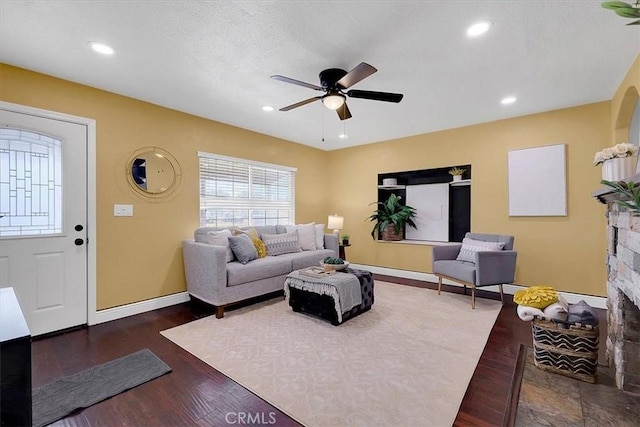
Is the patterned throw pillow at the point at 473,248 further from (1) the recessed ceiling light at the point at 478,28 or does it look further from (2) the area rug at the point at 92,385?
(2) the area rug at the point at 92,385

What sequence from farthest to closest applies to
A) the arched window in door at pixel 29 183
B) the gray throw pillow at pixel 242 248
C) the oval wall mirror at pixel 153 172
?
the gray throw pillow at pixel 242 248 → the oval wall mirror at pixel 153 172 → the arched window in door at pixel 29 183

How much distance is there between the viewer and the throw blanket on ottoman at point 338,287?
9.68ft

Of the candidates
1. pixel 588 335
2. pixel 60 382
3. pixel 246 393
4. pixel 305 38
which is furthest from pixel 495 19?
pixel 60 382

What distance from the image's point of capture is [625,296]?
1898 millimetres

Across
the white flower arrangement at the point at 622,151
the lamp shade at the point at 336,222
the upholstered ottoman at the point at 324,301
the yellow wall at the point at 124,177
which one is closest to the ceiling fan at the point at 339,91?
the white flower arrangement at the point at 622,151

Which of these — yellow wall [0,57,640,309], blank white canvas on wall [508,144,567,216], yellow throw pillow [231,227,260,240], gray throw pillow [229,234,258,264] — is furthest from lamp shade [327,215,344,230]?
blank white canvas on wall [508,144,567,216]

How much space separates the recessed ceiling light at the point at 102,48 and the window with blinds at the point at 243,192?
1737 mm

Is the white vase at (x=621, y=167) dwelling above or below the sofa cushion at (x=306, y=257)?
above

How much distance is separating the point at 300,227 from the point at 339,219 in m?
0.93

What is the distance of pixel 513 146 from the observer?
410 centimetres

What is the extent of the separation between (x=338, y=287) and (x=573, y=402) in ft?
6.19

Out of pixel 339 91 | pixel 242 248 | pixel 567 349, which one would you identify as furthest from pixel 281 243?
pixel 567 349

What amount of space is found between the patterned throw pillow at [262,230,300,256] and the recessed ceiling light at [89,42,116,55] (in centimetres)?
274

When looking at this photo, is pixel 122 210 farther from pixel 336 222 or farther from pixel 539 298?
pixel 539 298
